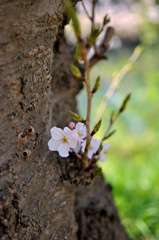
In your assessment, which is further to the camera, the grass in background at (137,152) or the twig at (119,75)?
the grass in background at (137,152)

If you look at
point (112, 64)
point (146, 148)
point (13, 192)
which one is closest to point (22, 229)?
point (13, 192)

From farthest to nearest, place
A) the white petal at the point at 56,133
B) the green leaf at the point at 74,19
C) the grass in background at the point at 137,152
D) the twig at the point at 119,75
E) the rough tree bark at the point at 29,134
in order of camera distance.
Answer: the grass in background at the point at 137,152 < the twig at the point at 119,75 < the white petal at the point at 56,133 < the rough tree bark at the point at 29,134 < the green leaf at the point at 74,19

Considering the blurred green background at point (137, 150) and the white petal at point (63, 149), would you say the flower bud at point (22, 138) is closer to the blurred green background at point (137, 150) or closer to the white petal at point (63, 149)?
the white petal at point (63, 149)

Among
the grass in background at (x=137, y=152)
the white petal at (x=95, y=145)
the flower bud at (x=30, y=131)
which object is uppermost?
the flower bud at (x=30, y=131)

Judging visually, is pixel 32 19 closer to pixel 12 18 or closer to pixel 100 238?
pixel 12 18

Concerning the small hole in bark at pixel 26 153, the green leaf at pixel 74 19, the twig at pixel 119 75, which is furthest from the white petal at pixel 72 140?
the twig at pixel 119 75

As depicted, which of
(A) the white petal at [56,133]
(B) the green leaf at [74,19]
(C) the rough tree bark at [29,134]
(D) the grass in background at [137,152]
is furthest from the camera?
(D) the grass in background at [137,152]

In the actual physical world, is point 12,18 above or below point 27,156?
above
